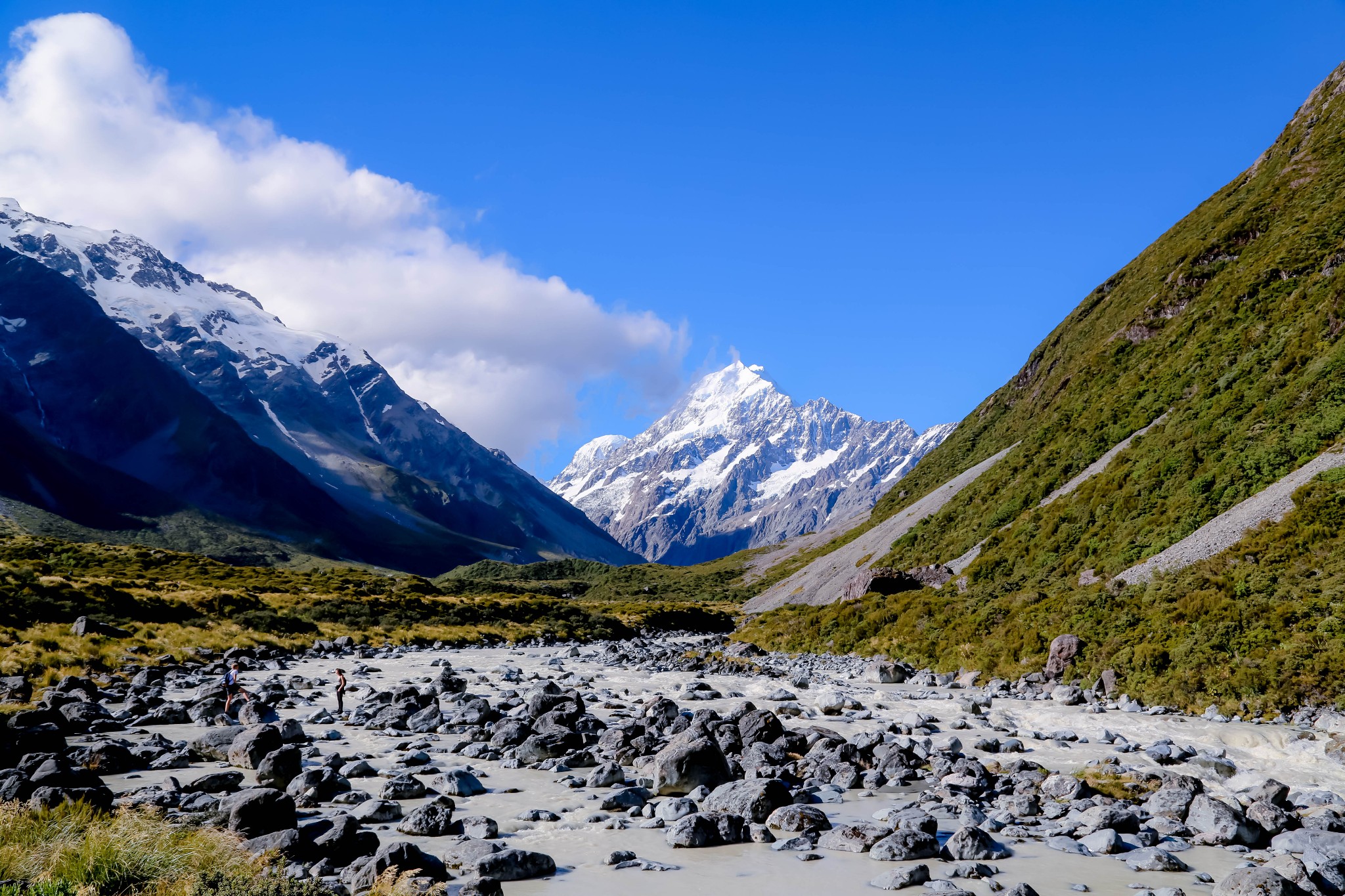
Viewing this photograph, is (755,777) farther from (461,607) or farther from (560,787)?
(461,607)

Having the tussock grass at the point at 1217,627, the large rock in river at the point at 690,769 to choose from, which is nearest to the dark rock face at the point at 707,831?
the large rock in river at the point at 690,769

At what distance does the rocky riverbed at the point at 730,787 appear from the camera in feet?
44.7

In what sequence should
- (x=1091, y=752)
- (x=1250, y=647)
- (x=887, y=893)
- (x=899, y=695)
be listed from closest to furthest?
(x=887, y=893) → (x=1091, y=752) → (x=1250, y=647) → (x=899, y=695)

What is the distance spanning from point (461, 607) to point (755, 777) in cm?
8192

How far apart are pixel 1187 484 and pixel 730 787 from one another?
3484 cm

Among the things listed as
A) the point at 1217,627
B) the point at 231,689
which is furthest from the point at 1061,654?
the point at 231,689

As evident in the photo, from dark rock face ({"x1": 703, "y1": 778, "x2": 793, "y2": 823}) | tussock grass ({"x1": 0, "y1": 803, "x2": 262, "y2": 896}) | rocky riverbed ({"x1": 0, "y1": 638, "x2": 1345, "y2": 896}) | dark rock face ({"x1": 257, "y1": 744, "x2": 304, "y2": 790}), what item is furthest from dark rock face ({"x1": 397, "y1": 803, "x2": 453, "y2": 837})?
dark rock face ({"x1": 703, "y1": 778, "x2": 793, "y2": 823})

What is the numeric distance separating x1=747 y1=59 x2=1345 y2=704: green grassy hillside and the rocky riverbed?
3.31m

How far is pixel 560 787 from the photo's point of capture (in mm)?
20203

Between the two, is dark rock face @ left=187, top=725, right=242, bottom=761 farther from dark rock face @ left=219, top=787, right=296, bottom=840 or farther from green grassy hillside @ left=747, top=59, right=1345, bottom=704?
green grassy hillside @ left=747, top=59, right=1345, bottom=704

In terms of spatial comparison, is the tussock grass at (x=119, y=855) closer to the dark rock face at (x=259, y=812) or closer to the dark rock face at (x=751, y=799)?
the dark rock face at (x=259, y=812)

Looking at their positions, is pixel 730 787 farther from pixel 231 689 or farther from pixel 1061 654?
pixel 1061 654

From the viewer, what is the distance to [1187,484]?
132ft

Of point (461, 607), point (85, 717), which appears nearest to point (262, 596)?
point (461, 607)
